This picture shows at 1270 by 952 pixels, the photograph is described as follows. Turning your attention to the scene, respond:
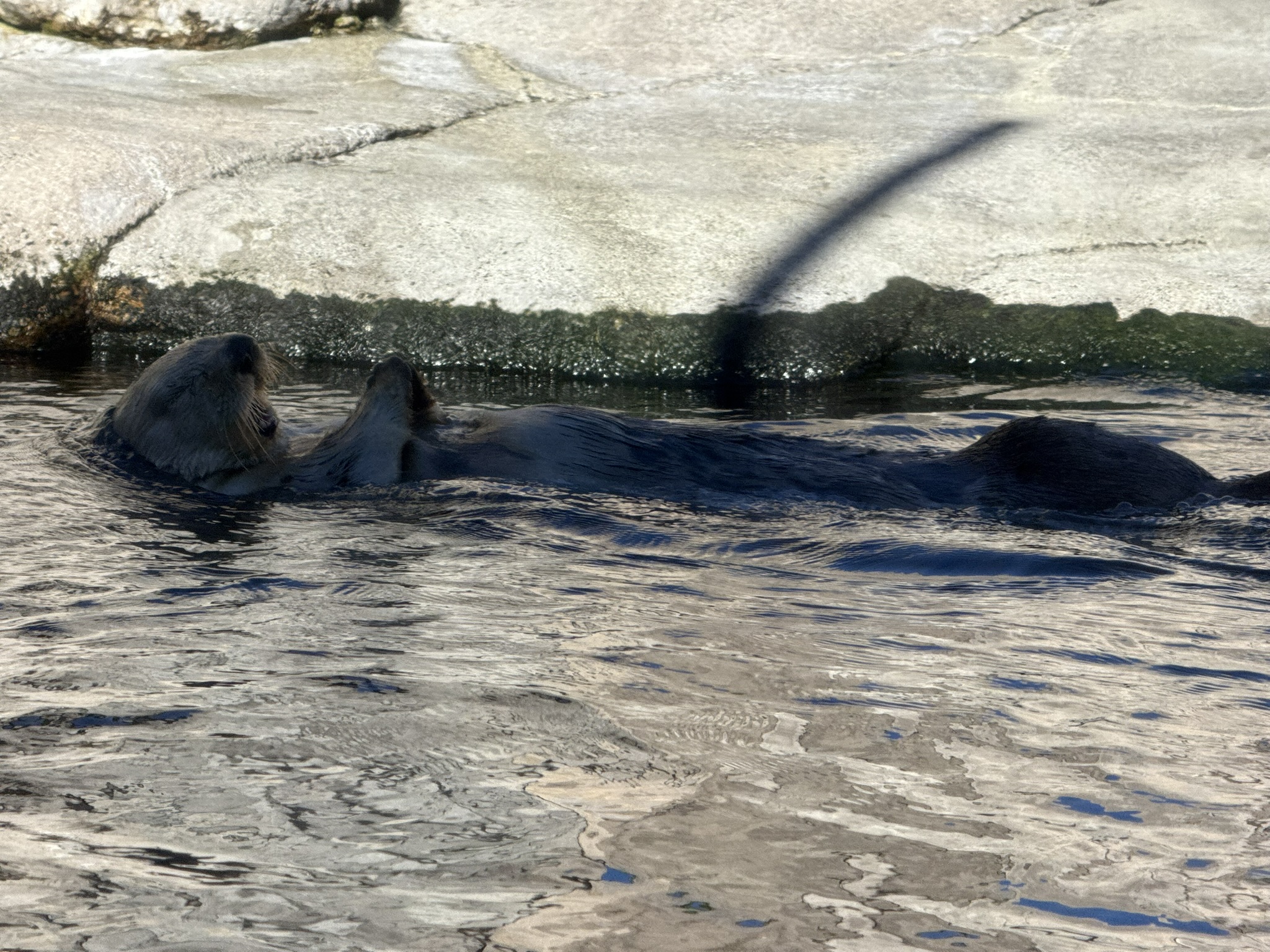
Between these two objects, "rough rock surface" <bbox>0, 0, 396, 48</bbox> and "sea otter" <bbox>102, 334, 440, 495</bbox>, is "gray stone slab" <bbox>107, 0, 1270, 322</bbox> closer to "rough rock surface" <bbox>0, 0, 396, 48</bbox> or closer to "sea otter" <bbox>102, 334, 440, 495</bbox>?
"sea otter" <bbox>102, 334, 440, 495</bbox>

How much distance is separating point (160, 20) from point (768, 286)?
14.8 feet

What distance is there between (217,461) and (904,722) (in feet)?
7.58

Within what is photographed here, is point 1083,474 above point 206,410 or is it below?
below

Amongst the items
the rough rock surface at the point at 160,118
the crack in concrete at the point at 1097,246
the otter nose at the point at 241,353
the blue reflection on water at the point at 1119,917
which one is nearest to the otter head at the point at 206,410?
the otter nose at the point at 241,353

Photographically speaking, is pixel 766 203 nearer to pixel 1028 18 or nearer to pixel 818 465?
pixel 818 465

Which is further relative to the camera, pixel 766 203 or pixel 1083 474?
pixel 766 203

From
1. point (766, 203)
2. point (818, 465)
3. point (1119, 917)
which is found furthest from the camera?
point (766, 203)

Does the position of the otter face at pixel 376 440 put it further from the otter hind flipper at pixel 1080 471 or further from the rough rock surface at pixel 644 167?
the rough rock surface at pixel 644 167

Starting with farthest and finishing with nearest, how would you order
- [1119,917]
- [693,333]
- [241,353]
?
[693,333], [241,353], [1119,917]

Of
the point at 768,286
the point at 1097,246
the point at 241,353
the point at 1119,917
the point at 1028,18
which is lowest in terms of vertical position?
the point at 1119,917

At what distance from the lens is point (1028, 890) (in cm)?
136

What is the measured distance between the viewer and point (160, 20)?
7.97m

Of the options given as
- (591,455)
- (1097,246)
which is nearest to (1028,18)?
(1097,246)

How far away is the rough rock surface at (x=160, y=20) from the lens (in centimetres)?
796
